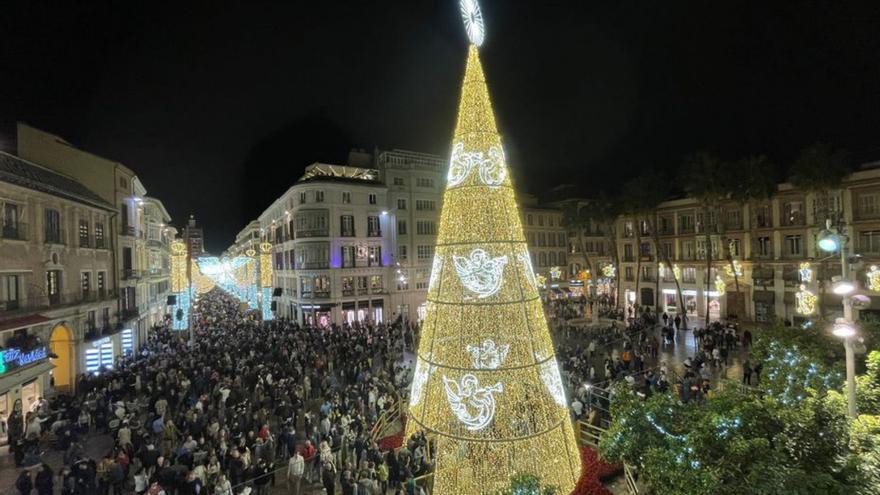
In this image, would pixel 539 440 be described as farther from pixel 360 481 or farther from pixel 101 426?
pixel 101 426

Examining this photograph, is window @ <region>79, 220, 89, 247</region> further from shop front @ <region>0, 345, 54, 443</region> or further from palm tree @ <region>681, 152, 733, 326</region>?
palm tree @ <region>681, 152, 733, 326</region>

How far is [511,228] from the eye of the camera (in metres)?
9.56

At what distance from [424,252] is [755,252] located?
31698mm

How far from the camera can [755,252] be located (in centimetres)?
3875

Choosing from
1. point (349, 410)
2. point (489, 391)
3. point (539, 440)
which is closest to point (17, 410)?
point (349, 410)

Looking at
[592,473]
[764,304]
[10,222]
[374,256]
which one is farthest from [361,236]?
[764,304]

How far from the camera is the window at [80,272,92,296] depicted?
79.7 ft

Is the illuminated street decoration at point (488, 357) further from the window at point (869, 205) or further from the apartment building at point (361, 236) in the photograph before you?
the window at point (869, 205)

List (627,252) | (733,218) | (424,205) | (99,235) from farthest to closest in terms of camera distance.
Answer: (627,252)
(424,205)
(733,218)
(99,235)

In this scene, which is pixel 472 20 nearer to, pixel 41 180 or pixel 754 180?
pixel 41 180

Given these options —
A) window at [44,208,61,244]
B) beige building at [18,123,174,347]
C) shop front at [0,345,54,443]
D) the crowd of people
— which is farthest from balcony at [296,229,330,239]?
shop front at [0,345,54,443]

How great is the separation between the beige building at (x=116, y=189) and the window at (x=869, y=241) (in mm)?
53751

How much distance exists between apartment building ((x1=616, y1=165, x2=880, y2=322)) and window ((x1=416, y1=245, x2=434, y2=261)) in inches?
865

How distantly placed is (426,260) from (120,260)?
2680 centimetres
